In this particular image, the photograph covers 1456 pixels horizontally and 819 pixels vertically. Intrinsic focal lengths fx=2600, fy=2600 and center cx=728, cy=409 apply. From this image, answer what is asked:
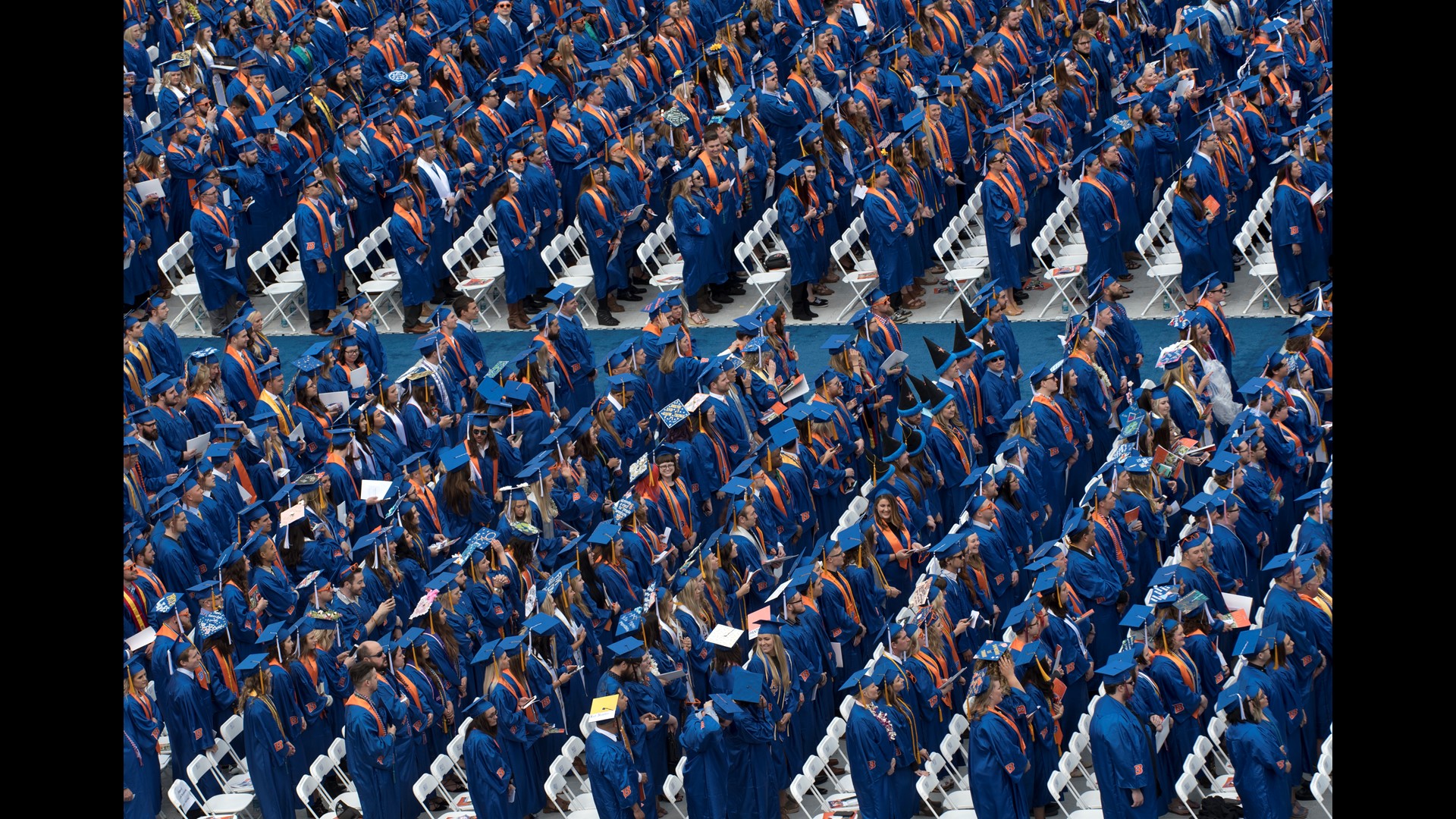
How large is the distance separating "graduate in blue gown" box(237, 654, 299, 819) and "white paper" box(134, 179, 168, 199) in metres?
6.85

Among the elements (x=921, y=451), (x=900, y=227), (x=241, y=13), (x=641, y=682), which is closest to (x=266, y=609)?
(x=641, y=682)

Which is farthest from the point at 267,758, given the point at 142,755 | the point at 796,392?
the point at 796,392

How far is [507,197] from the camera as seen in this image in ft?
69.2

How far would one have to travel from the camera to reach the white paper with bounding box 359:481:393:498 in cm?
1777

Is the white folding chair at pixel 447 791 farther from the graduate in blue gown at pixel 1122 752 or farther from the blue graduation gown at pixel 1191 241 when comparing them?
the blue graduation gown at pixel 1191 241

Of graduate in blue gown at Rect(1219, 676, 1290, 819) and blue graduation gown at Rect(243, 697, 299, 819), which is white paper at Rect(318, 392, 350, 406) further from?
graduate in blue gown at Rect(1219, 676, 1290, 819)

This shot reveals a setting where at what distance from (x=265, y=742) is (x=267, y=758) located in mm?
109

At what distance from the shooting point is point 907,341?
2058 cm

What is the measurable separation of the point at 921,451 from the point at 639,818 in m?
3.53

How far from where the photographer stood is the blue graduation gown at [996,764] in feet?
48.3

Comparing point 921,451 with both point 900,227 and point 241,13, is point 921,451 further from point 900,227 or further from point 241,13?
point 241,13

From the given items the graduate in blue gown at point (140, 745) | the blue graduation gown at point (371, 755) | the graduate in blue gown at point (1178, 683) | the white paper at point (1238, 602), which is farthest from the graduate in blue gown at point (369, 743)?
the white paper at point (1238, 602)

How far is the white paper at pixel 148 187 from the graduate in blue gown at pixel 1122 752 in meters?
10.3

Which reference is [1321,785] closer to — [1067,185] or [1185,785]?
[1185,785]
